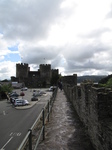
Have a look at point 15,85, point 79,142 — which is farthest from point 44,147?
point 15,85

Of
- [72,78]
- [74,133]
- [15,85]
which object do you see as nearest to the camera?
[74,133]

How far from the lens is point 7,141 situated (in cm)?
1580

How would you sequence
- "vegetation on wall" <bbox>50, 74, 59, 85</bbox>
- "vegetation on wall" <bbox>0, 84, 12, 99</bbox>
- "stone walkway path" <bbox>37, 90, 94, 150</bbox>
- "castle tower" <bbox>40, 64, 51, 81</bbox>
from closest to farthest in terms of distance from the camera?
"stone walkway path" <bbox>37, 90, 94, 150</bbox>, "vegetation on wall" <bbox>0, 84, 12, 99</bbox>, "vegetation on wall" <bbox>50, 74, 59, 85</bbox>, "castle tower" <bbox>40, 64, 51, 81</bbox>

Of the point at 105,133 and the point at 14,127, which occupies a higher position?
the point at 105,133

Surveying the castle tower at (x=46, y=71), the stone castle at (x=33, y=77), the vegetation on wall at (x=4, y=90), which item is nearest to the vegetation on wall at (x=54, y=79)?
the stone castle at (x=33, y=77)

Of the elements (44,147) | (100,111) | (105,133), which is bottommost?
(44,147)

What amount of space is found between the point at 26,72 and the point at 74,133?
87.0 metres

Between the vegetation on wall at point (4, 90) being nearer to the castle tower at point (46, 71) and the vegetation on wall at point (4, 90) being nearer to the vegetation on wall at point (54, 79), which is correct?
the vegetation on wall at point (54, 79)

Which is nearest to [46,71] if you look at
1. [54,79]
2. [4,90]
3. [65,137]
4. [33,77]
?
[54,79]

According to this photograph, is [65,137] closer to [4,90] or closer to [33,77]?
[4,90]

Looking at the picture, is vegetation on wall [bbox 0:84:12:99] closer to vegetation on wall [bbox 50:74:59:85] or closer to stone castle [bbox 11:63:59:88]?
stone castle [bbox 11:63:59:88]

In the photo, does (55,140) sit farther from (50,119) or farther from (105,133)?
(50,119)

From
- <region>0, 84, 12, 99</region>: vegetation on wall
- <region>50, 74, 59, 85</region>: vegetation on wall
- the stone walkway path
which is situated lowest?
<region>0, 84, 12, 99</region>: vegetation on wall

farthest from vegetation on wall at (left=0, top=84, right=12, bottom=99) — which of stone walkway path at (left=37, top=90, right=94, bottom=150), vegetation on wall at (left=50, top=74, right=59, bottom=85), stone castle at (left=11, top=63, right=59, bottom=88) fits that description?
stone walkway path at (left=37, top=90, right=94, bottom=150)
